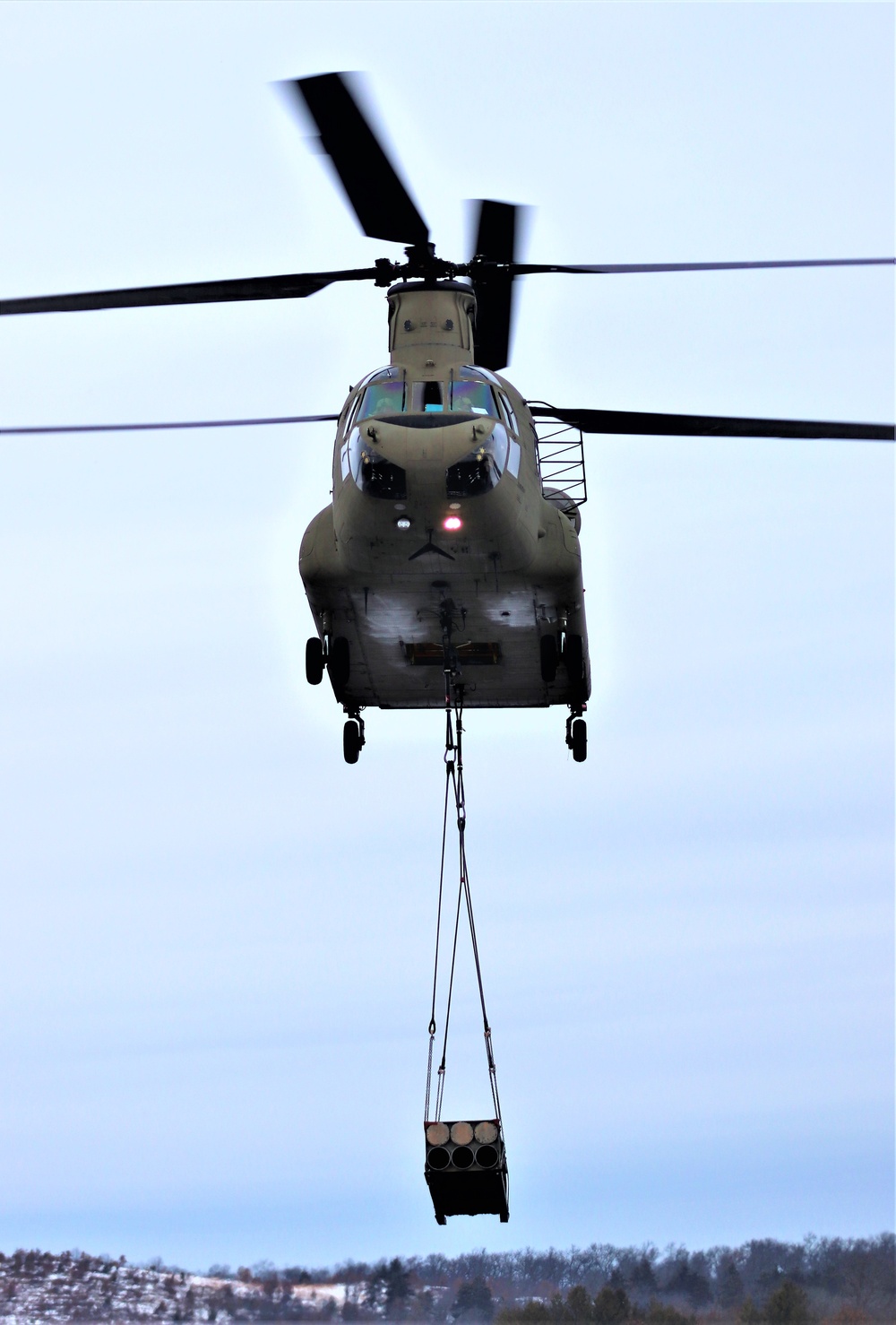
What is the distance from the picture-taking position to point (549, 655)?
69.5 feet

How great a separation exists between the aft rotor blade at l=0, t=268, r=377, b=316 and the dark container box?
833 centimetres

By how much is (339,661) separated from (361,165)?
17.7ft

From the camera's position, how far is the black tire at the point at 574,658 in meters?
21.2

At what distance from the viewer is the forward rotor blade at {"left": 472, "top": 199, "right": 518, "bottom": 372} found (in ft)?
67.1

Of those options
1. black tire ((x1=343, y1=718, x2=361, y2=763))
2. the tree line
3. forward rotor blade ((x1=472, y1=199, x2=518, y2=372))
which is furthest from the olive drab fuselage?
the tree line

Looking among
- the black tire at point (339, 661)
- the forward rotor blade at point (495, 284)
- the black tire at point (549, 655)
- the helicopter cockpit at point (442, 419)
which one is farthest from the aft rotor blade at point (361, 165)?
the black tire at point (549, 655)

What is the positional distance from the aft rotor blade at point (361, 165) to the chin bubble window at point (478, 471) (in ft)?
8.54

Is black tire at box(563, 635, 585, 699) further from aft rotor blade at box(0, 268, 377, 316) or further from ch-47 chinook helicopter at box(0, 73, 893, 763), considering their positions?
aft rotor blade at box(0, 268, 377, 316)

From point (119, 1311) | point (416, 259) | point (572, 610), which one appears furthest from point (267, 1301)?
point (416, 259)

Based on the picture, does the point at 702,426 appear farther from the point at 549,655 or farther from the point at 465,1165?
the point at 465,1165

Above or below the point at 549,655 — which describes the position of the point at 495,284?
above

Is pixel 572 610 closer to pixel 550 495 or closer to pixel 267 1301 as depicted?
pixel 550 495

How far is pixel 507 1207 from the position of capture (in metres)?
18.8

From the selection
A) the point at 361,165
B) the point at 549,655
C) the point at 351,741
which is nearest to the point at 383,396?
the point at 361,165
